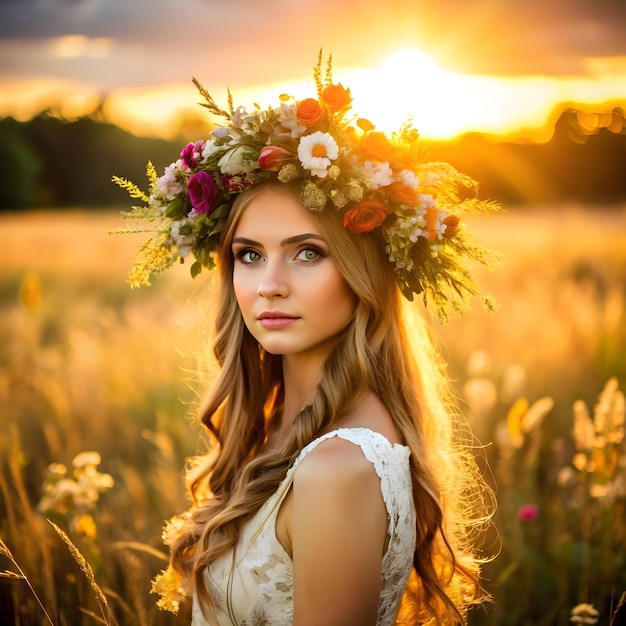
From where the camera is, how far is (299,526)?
1991 millimetres

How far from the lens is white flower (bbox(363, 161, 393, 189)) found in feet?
8.09

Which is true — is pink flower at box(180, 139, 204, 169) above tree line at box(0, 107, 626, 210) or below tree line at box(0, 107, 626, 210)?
below

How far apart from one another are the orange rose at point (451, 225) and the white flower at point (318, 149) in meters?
0.49

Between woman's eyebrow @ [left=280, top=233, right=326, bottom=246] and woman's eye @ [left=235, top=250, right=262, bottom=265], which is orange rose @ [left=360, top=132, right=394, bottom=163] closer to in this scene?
woman's eyebrow @ [left=280, top=233, right=326, bottom=246]

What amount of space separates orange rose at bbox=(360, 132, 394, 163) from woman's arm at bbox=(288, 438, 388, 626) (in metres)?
1.03

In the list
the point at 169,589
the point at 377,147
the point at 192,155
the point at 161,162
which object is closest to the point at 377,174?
the point at 377,147

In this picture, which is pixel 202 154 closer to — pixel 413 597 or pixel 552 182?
pixel 413 597

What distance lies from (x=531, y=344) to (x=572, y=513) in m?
2.59

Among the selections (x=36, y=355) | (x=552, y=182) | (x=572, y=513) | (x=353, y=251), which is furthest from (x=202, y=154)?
(x=552, y=182)

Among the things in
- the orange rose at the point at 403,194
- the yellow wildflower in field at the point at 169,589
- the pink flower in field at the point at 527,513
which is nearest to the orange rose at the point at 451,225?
the orange rose at the point at 403,194

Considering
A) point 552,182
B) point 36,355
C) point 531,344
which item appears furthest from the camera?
point 552,182

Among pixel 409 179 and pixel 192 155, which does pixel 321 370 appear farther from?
pixel 192 155

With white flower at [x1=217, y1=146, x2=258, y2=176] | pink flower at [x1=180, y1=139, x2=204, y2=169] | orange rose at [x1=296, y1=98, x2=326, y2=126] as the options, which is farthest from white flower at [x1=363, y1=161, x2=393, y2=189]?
pink flower at [x1=180, y1=139, x2=204, y2=169]

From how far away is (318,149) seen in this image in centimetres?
243
